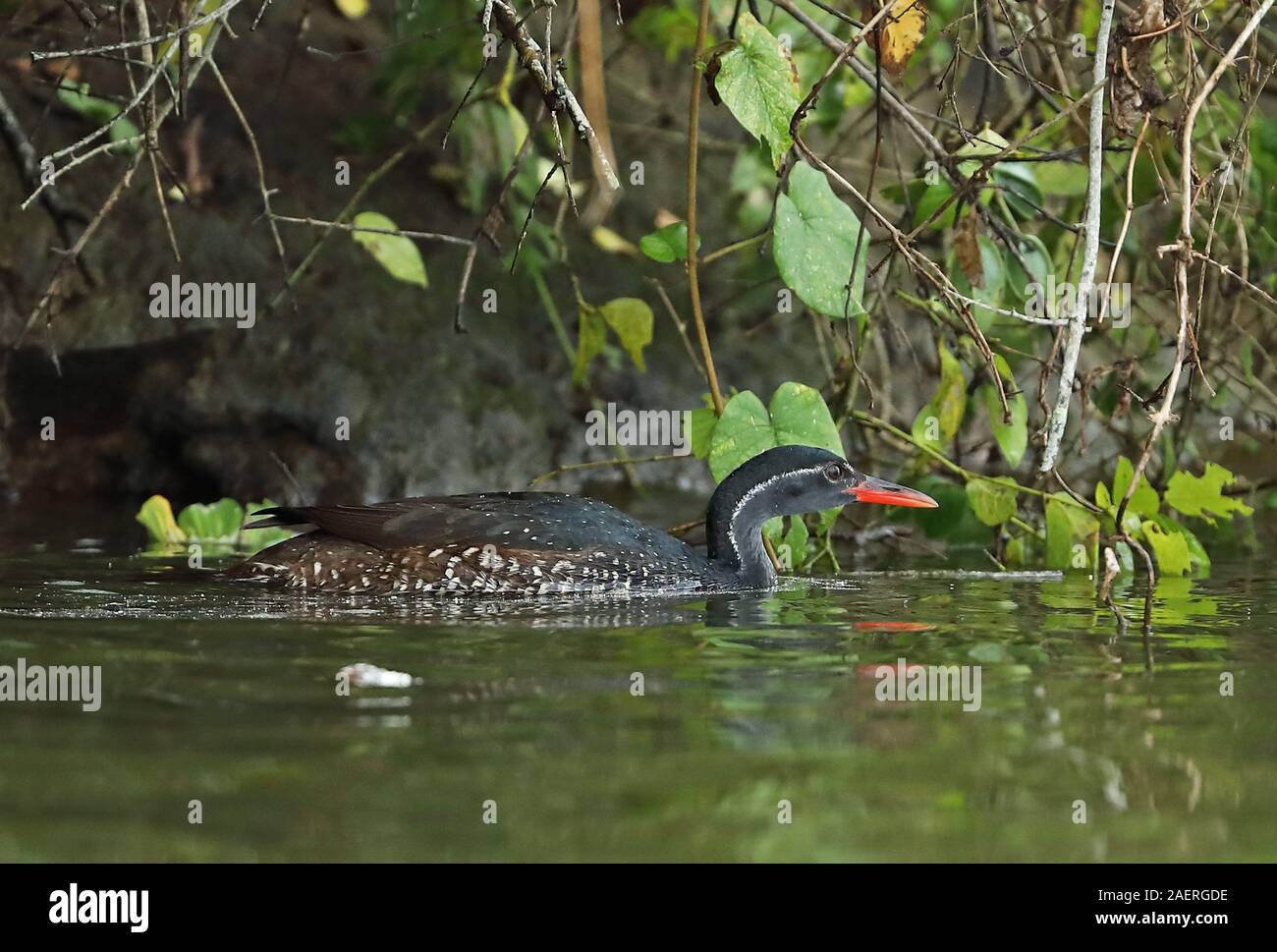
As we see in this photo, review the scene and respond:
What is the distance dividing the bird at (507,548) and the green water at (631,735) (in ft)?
1.55

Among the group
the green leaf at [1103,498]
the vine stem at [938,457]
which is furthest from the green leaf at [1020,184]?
the green leaf at [1103,498]

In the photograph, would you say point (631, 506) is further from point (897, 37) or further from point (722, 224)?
point (897, 37)

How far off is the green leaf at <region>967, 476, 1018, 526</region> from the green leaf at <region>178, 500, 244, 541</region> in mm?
3538

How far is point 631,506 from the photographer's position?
10.5 meters

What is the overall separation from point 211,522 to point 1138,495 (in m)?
4.26

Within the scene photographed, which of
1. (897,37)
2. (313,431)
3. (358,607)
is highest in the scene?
(897,37)

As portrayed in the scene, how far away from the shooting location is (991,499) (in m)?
7.73

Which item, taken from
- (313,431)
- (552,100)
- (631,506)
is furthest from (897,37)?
(313,431)

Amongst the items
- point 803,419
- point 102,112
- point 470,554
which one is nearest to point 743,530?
point 803,419

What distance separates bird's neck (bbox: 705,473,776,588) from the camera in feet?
25.0

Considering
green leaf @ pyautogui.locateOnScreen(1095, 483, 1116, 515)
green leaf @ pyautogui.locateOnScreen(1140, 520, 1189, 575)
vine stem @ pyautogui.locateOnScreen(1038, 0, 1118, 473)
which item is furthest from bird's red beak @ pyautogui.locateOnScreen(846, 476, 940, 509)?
vine stem @ pyautogui.locateOnScreen(1038, 0, 1118, 473)

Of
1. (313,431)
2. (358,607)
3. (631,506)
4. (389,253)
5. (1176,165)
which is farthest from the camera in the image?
(313,431)

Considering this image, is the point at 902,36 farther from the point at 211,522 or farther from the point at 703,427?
the point at 211,522

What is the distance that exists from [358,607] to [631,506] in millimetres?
3949
